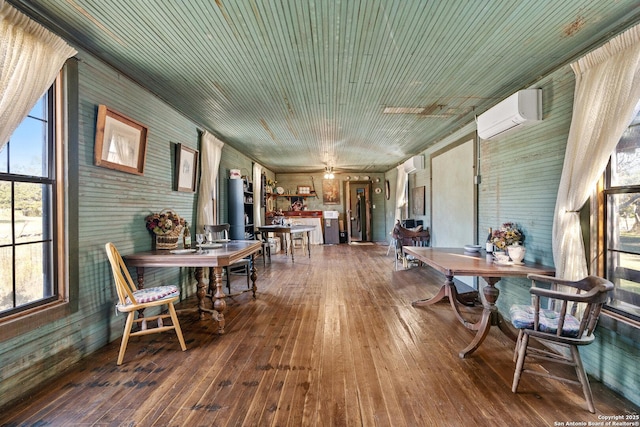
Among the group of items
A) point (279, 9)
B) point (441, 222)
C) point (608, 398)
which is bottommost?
point (608, 398)

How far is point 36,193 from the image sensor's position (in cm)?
213

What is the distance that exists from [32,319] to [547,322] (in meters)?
3.52

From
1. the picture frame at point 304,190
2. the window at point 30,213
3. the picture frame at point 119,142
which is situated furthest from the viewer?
the picture frame at point 304,190

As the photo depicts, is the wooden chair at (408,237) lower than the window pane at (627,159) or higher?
lower

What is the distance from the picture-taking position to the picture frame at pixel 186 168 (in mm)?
3848

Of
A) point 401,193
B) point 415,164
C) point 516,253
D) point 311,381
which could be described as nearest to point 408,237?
point 415,164

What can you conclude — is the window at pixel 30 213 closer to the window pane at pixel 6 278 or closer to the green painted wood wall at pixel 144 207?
the window pane at pixel 6 278

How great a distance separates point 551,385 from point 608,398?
31 centimetres

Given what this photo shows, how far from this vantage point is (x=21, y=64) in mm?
1786

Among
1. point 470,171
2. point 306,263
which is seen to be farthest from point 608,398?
point 306,263

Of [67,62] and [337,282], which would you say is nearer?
[67,62]

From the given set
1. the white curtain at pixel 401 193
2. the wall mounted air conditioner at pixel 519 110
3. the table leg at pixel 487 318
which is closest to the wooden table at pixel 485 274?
the table leg at pixel 487 318

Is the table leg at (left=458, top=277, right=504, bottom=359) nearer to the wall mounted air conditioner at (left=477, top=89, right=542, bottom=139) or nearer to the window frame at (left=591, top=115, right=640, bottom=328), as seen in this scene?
the window frame at (left=591, top=115, right=640, bottom=328)

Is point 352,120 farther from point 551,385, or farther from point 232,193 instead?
point 551,385
